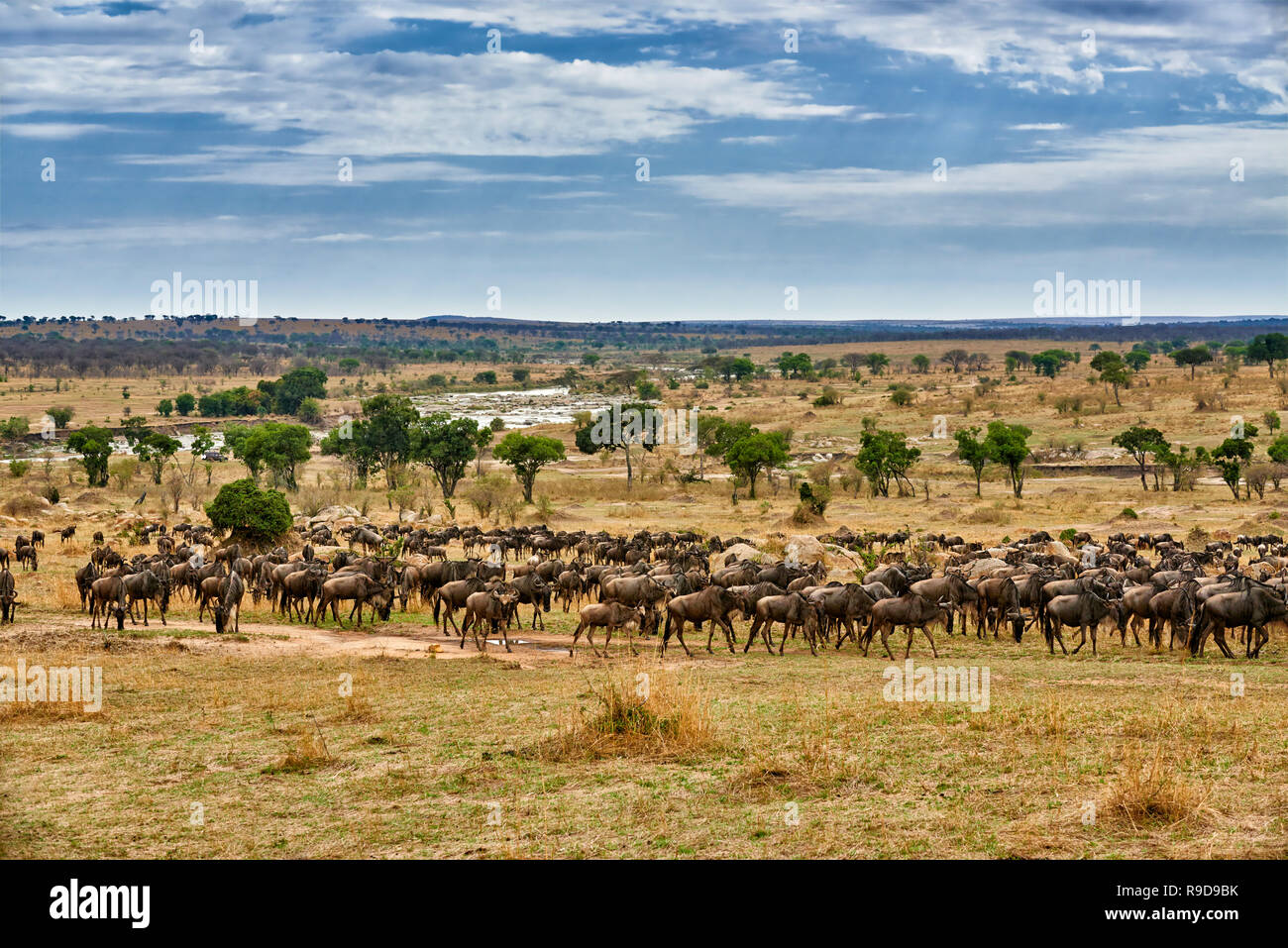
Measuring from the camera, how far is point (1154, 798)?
927cm

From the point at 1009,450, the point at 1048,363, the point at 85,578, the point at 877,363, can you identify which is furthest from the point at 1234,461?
the point at 877,363

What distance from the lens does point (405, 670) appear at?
58.7 ft

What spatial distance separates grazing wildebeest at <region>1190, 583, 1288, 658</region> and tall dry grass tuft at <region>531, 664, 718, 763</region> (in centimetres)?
1047

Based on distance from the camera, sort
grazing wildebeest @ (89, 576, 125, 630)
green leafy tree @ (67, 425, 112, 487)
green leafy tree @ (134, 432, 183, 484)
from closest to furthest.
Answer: grazing wildebeest @ (89, 576, 125, 630)
green leafy tree @ (67, 425, 112, 487)
green leafy tree @ (134, 432, 183, 484)

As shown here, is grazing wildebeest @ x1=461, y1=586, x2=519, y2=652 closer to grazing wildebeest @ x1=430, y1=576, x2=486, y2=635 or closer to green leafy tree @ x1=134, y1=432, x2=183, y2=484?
grazing wildebeest @ x1=430, y1=576, x2=486, y2=635

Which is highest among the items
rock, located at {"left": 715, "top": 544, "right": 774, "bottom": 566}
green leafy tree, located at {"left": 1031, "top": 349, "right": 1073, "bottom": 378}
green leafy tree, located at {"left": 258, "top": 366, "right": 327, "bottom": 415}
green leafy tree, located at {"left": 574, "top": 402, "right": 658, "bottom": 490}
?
green leafy tree, located at {"left": 1031, "top": 349, "right": 1073, "bottom": 378}

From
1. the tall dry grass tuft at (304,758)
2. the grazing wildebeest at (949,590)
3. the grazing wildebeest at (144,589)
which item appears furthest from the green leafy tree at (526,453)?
the tall dry grass tuft at (304,758)

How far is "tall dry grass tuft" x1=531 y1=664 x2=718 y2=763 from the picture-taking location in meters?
12.1

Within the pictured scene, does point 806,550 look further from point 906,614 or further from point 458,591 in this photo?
point 458,591

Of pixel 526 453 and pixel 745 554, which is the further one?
pixel 526 453

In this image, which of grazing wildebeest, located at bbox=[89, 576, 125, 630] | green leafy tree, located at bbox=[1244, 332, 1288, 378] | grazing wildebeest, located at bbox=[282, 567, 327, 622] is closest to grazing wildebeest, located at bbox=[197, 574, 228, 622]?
grazing wildebeest, located at bbox=[282, 567, 327, 622]

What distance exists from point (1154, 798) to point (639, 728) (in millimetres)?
5324

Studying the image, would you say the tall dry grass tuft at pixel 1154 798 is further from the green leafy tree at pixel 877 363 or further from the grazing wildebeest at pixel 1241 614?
the green leafy tree at pixel 877 363

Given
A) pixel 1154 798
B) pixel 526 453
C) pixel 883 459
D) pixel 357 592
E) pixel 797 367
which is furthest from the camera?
pixel 797 367
